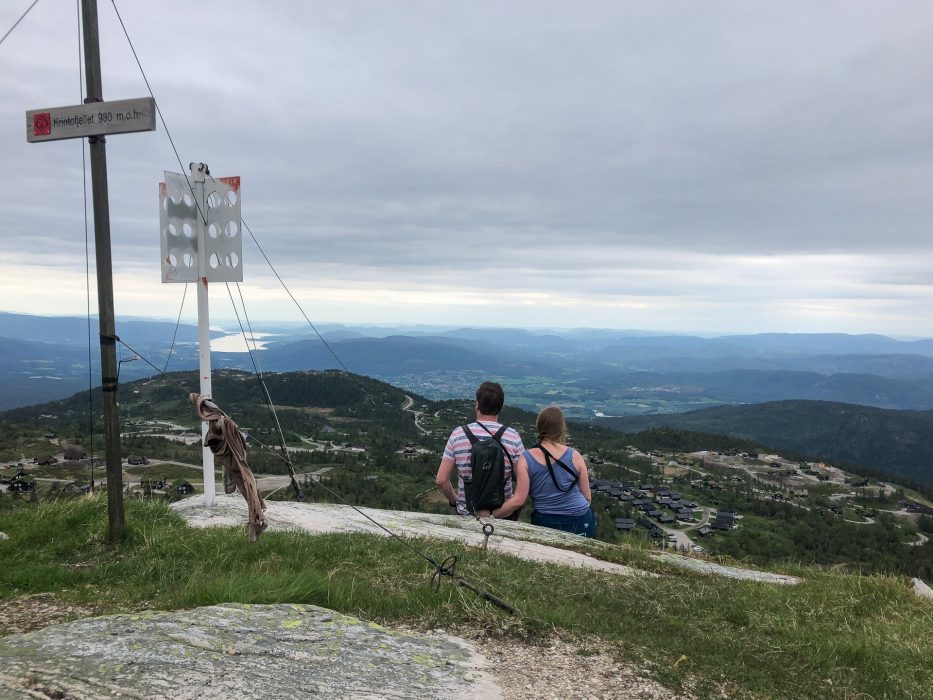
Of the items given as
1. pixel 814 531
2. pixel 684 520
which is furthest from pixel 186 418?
pixel 814 531

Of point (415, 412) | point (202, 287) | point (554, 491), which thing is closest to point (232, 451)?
point (202, 287)

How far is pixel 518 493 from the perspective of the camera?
816 cm

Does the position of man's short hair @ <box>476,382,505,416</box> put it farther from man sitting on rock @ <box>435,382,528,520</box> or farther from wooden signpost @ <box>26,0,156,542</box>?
wooden signpost @ <box>26,0,156,542</box>

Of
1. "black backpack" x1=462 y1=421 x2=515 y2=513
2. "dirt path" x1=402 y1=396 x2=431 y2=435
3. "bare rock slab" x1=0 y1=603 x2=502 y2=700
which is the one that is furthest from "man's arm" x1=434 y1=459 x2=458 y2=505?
"dirt path" x1=402 y1=396 x2=431 y2=435

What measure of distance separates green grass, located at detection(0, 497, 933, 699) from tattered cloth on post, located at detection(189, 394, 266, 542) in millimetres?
682

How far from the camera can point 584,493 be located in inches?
345

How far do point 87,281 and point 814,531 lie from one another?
9612 centimetres

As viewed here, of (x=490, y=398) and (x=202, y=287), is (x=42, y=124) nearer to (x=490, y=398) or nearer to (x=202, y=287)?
(x=202, y=287)

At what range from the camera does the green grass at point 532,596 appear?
4.93 m

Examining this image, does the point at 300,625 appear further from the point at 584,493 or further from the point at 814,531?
the point at 814,531

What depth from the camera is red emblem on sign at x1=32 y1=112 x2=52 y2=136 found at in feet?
22.6

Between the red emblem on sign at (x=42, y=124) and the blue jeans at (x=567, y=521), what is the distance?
860 cm

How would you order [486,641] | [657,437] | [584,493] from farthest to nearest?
[657,437] < [584,493] < [486,641]

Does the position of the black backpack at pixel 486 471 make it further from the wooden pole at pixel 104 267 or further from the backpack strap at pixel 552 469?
the wooden pole at pixel 104 267
